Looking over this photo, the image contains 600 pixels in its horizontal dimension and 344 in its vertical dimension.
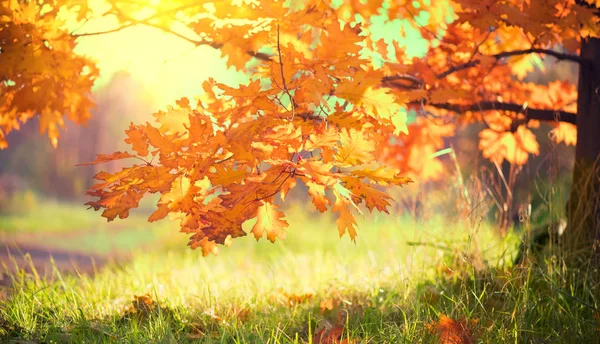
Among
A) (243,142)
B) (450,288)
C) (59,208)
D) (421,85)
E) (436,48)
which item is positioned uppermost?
(436,48)

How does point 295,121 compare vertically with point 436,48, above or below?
below

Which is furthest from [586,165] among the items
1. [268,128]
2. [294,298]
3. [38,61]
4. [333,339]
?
[38,61]

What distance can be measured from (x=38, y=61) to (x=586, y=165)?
10.9 feet

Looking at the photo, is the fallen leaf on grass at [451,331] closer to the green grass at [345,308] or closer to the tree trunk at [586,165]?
the green grass at [345,308]

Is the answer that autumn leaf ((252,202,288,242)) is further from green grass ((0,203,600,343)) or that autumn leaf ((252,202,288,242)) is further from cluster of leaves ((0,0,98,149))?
cluster of leaves ((0,0,98,149))

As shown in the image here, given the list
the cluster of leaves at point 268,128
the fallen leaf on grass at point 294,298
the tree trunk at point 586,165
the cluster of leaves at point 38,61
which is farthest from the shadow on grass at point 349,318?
the cluster of leaves at point 38,61

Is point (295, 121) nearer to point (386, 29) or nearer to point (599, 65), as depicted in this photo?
point (386, 29)

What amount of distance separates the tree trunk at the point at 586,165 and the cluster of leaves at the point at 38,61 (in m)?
3.05

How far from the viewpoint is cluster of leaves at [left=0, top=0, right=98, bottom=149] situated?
8.29 feet

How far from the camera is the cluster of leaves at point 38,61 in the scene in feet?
8.29

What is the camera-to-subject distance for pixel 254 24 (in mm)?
2512

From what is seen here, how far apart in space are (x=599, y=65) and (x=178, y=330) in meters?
3.17

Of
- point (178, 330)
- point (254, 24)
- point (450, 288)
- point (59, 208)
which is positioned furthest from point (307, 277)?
point (59, 208)

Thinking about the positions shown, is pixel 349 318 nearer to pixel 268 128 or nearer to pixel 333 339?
pixel 333 339
